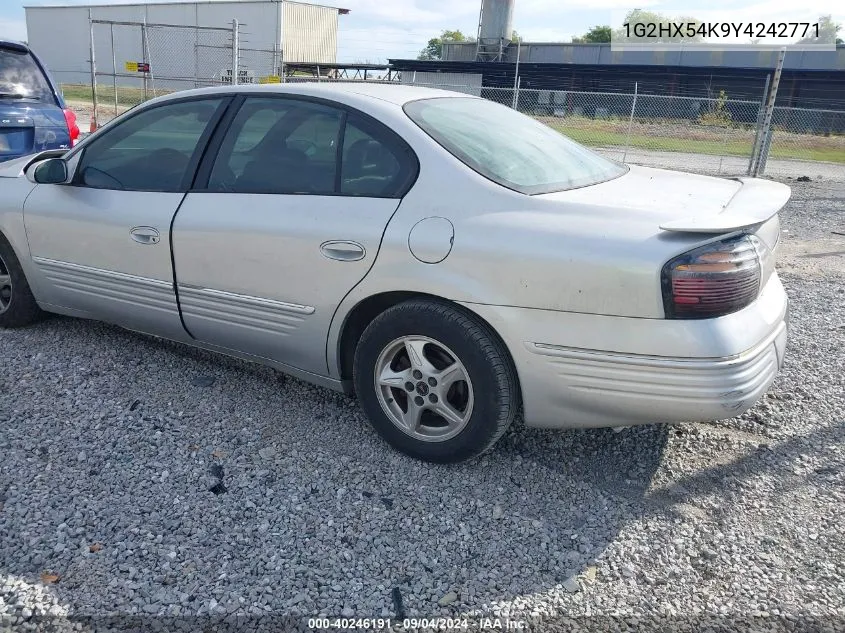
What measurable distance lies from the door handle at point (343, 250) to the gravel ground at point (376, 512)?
875 millimetres

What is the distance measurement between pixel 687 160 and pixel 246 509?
19301mm

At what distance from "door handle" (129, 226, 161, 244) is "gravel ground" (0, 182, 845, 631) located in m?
0.77

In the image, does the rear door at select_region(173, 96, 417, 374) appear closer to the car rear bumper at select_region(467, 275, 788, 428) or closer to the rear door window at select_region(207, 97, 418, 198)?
the rear door window at select_region(207, 97, 418, 198)

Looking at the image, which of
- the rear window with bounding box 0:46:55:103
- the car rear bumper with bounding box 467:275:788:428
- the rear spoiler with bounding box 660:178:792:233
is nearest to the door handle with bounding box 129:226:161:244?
the car rear bumper with bounding box 467:275:788:428

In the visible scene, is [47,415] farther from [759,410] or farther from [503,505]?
[759,410]

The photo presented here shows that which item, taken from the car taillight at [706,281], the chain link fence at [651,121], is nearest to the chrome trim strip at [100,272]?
the car taillight at [706,281]

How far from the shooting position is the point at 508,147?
129 inches

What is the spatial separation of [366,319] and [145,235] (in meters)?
1.28

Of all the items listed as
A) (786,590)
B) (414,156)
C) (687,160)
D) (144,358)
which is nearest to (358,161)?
(414,156)

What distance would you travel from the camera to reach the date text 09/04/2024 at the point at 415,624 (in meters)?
2.24

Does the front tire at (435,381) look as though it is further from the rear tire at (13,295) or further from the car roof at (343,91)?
the rear tire at (13,295)

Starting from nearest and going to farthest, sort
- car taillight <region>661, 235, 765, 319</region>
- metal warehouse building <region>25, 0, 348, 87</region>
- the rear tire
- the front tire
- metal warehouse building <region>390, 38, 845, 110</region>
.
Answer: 1. car taillight <region>661, 235, 765, 319</region>
2. the front tire
3. the rear tire
4. metal warehouse building <region>390, 38, 845, 110</region>
5. metal warehouse building <region>25, 0, 348, 87</region>

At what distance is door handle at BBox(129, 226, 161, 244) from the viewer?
359cm

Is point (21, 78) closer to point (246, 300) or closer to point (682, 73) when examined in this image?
point (246, 300)
